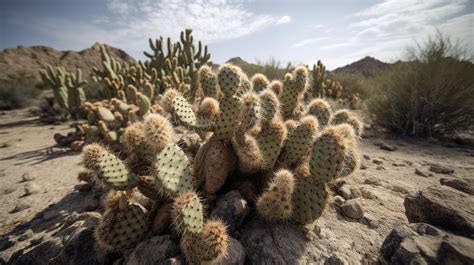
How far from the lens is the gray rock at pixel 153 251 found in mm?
1405

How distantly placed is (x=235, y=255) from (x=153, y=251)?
543mm

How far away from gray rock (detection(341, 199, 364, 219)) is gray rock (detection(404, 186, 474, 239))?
35 cm

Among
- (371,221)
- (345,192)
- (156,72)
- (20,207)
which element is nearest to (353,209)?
(371,221)

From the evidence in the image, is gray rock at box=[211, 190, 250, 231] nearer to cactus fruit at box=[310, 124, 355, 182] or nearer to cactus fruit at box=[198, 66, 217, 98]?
cactus fruit at box=[310, 124, 355, 182]

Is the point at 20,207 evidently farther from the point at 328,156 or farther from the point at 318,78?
the point at 318,78

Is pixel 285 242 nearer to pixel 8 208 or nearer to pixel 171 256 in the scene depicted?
pixel 171 256

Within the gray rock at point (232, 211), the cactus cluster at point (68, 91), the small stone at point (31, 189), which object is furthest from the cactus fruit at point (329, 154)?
the cactus cluster at point (68, 91)

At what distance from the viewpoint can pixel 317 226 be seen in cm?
173

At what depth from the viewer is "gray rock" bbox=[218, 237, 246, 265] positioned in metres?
1.38

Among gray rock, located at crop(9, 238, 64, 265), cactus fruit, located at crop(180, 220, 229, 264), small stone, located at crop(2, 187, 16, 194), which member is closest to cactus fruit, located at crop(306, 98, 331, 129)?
cactus fruit, located at crop(180, 220, 229, 264)

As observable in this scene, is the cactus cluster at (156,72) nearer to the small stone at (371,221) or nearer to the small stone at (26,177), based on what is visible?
the small stone at (26,177)

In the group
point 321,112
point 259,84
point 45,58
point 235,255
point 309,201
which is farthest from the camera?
point 45,58

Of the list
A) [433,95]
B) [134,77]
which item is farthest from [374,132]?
[134,77]

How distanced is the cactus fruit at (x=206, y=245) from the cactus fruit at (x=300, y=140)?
1.00 metres
